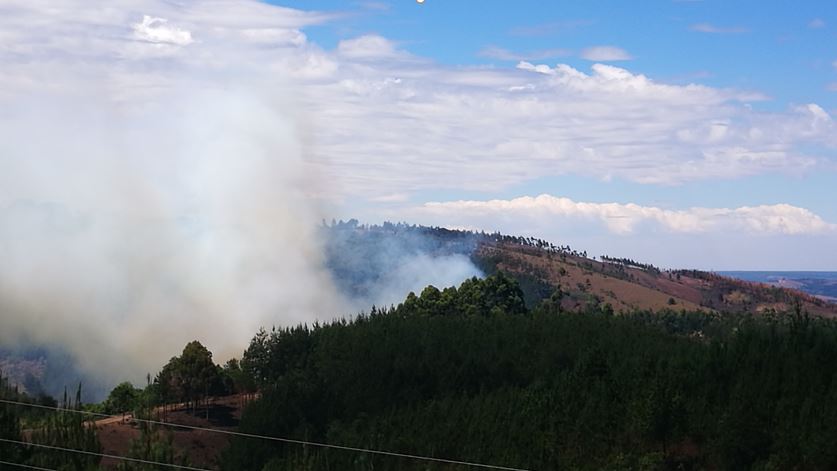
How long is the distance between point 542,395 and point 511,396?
12.0 meters

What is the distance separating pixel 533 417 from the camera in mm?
106438

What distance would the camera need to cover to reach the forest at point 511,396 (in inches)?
3716

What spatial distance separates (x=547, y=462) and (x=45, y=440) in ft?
167

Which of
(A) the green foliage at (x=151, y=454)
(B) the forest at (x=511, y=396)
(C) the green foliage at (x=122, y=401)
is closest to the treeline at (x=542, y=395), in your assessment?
(B) the forest at (x=511, y=396)

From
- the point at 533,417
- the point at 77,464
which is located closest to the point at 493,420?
the point at 533,417

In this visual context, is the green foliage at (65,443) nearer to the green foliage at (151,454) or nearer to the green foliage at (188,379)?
the green foliage at (151,454)

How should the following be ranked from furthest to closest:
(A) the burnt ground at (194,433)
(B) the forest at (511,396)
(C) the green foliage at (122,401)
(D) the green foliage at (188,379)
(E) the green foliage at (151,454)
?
1. (C) the green foliage at (122,401)
2. (D) the green foliage at (188,379)
3. (A) the burnt ground at (194,433)
4. (E) the green foliage at (151,454)
5. (B) the forest at (511,396)

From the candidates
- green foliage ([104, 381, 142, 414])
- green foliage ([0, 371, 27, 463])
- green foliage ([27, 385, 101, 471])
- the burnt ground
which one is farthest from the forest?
the burnt ground

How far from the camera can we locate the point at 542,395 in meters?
113

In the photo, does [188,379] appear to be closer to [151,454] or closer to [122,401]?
[122,401]

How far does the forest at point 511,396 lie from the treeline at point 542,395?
0.21 metres

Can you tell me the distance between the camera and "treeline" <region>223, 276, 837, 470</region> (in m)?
93.9

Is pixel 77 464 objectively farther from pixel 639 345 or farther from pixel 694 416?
pixel 639 345

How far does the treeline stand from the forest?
0.69 ft
